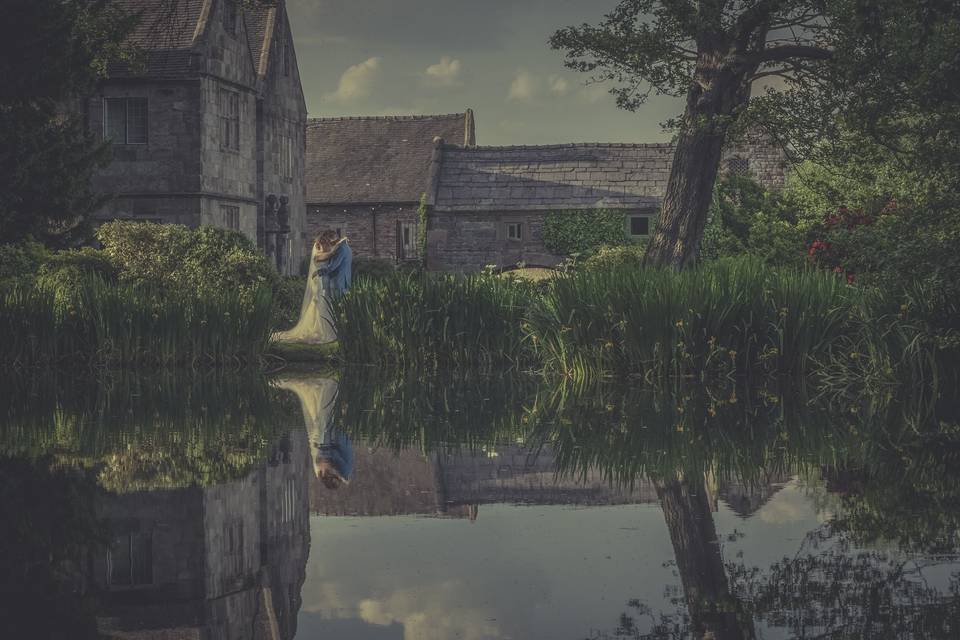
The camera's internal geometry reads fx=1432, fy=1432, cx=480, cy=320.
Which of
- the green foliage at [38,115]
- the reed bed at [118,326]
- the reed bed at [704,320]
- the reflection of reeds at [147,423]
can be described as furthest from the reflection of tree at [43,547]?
the green foliage at [38,115]

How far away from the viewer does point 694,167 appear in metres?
23.7

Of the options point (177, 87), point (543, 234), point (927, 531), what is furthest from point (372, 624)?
point (543, 234)

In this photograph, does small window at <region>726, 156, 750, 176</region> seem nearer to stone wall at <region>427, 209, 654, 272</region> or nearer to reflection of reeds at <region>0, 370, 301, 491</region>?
stone wall at <region>427, 209, 654, 272</region>

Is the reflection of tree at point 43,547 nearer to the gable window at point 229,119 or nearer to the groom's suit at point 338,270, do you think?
the groom's suit at point 338,270

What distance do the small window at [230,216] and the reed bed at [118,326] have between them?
17199 millimetres

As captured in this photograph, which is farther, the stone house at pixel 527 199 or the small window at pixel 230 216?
the stone house at pixel 527 199

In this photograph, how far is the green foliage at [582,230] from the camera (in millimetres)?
44688

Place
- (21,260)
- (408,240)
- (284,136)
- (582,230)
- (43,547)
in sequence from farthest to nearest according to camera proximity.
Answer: (408,240), (582,230), (284,136), (21,260), (43,547)

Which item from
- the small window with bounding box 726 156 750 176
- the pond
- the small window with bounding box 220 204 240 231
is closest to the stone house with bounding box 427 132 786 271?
the small window with bounding box 726 156 750 176

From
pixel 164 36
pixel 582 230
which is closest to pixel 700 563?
pixel 164 36

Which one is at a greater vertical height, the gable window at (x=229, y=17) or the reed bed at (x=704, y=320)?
the gable window at (x=229, y=17)

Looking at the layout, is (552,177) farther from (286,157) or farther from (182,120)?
(182,120)

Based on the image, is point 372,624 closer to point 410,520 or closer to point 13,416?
point 410,520

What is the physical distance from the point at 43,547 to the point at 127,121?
2951 cm
